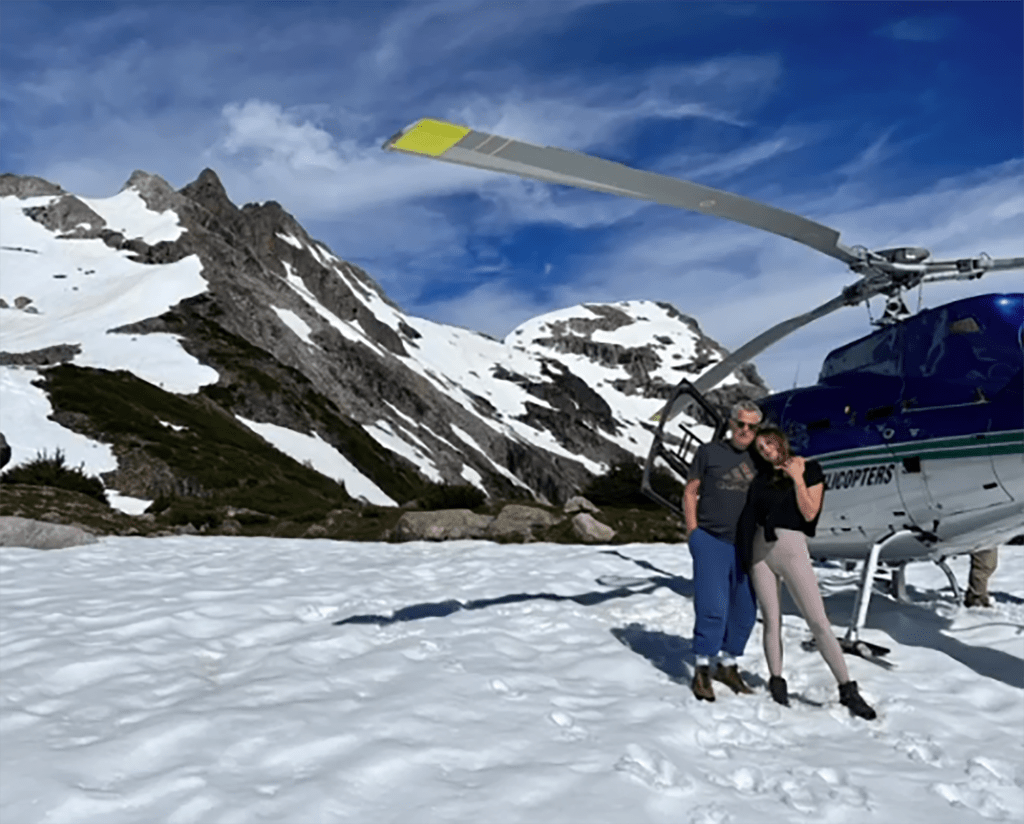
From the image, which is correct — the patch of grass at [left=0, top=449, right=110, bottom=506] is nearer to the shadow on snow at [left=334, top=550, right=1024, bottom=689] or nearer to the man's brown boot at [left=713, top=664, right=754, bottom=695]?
the shadow on snow at [left=334, top=550, right=1024, bottom=689]

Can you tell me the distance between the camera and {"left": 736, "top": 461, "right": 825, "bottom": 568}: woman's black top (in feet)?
19.2

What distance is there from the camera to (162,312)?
211 ft

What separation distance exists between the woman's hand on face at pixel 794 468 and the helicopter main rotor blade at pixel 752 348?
2596 millimetres

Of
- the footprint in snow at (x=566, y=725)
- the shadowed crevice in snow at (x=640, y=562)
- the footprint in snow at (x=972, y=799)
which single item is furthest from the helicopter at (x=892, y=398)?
the shadowed crevice in snow at (x=640, y=562)

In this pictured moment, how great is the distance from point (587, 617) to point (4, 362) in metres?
58.6

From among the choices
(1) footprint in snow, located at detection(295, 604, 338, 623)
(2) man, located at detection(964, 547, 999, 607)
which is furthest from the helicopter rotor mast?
(1) footprint in snow, located at detection(295, 604, 338, 623)

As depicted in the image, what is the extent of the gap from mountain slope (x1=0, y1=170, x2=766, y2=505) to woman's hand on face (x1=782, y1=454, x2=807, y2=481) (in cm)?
3116

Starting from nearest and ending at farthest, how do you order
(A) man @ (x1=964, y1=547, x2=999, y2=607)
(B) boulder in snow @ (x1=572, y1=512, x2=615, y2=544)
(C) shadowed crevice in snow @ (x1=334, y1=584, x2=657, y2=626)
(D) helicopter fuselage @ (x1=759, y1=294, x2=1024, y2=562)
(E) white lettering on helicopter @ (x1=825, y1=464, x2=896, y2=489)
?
(D) helicopter fuselage @ (x1=759, y1=294, x2=1024, y2=562) < (E) white lettering on helicopter @ (x1=825, y1=464, x2=896, y2=489) < (C) shadowed crevice in snow @ (x1=334, y1=584, x2=657, y2=626) < (A) man @ (x1=964, y1=547, x2=999, y2=607) < (B) boulder in snow @ (x1=572, y1=512, x2=615, y2=544)

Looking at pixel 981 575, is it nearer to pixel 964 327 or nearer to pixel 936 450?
pixel 936 450

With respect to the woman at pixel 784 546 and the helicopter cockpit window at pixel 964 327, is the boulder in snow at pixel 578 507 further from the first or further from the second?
the woman at pixel 784 546

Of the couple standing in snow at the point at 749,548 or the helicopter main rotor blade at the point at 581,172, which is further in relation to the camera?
the couple standing in snow at the point at 749,548

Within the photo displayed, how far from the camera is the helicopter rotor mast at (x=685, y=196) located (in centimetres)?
532

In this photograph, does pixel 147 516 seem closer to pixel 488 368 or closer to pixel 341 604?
pixel 341 604

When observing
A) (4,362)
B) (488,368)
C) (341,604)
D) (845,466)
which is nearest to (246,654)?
(341,604)
